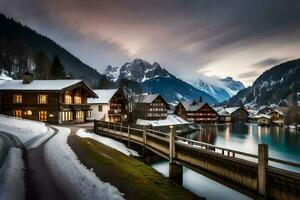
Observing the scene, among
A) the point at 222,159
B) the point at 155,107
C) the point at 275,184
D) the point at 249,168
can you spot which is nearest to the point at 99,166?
the point at 222,159

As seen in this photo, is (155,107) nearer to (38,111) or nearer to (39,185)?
(38,111)

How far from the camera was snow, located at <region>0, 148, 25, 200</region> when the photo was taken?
32.7ft

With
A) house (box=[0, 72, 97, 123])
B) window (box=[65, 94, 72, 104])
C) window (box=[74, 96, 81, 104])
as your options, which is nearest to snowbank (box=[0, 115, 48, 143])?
house (box=[0, 72, 97, 123])

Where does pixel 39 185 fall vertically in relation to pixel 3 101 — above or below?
below

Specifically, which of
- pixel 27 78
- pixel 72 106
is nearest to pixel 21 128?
pixel 72 106

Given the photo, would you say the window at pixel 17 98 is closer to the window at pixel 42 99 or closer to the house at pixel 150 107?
the window at pixel 42 99

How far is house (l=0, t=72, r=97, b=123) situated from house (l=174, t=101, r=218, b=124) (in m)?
92.2

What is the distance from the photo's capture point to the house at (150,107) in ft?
309

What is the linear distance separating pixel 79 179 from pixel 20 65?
127819mm

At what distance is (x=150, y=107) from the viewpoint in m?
99.4

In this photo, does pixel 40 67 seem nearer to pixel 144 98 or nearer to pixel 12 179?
pixel 144 98

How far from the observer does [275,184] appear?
9.54 metres

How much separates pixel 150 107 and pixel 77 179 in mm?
87090

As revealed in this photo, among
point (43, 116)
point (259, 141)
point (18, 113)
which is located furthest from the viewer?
point (259, 141)
